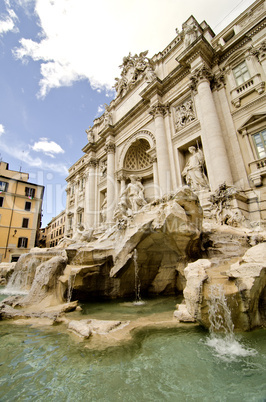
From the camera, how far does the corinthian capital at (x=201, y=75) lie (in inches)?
431

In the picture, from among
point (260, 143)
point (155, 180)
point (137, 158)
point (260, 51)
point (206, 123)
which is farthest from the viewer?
point (137, 158)

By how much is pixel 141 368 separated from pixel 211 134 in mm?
10062

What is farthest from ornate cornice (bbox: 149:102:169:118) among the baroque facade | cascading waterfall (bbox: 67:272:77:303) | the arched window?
cascading waterfall (bbox: 67:272:77:303)

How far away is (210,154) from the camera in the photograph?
1004cm

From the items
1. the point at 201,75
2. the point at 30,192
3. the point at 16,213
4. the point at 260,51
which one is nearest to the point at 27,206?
the point at 16,213

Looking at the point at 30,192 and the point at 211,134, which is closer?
the point at 211,134

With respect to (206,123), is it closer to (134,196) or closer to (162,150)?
(162,150)

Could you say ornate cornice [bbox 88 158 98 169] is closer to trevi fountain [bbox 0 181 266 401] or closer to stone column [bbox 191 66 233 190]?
stone column [bbox 191 66 233 190]

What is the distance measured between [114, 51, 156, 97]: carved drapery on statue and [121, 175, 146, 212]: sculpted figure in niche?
36.8ft

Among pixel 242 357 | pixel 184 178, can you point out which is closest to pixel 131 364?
pixel 242 357

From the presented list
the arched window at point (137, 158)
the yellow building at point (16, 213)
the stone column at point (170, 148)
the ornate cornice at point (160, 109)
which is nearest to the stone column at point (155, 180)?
the stone column at point (170, 148)

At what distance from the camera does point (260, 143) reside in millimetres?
9273

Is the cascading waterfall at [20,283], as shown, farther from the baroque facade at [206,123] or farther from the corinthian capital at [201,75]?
the corinthian capital at [201,75]

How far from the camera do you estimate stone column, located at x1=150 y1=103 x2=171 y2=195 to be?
Result: 1211cm
